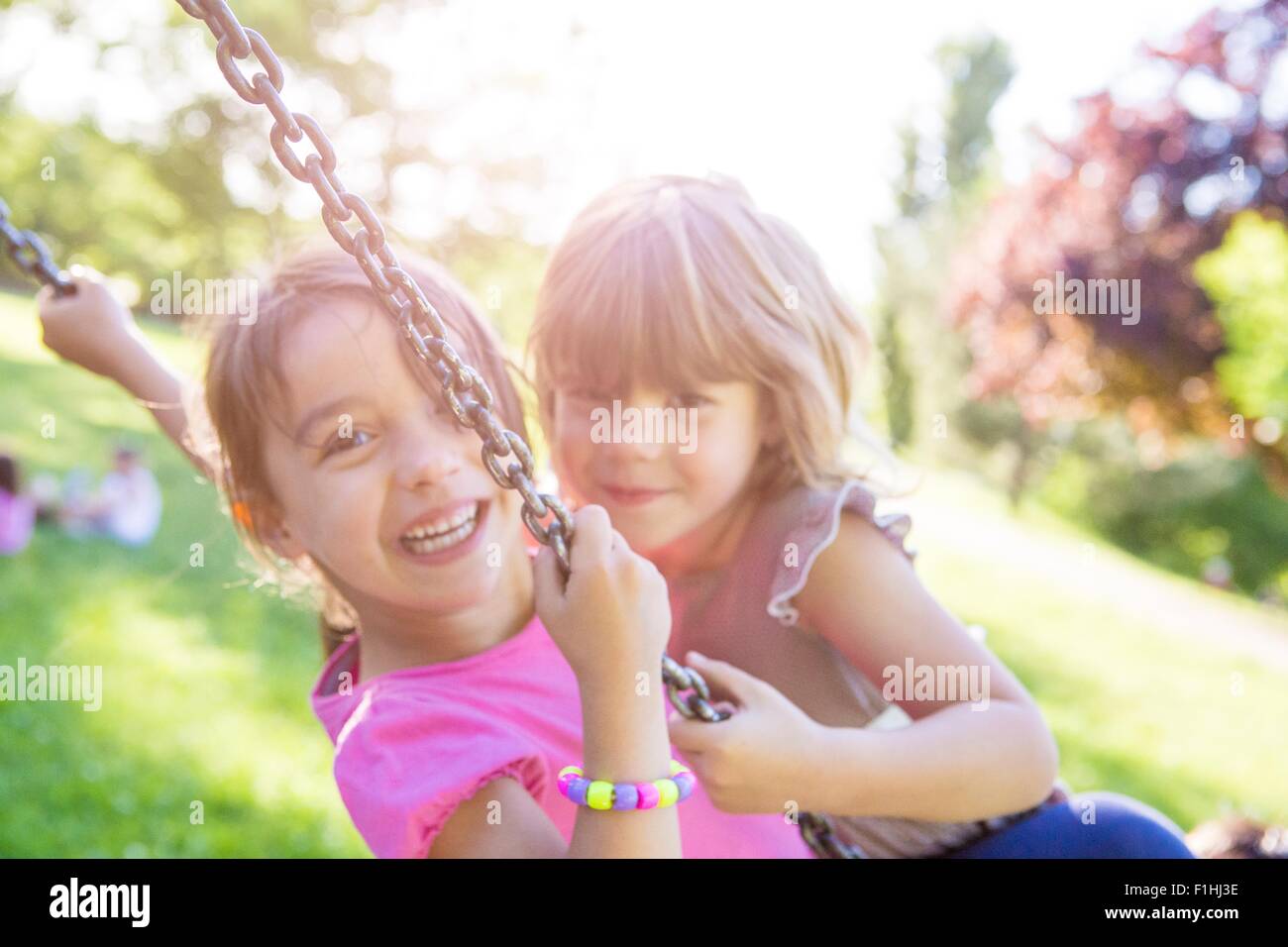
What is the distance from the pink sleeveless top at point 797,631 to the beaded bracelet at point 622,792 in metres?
0.51

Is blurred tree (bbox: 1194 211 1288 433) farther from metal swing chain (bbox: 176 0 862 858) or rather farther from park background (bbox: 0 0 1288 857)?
metal swing chain (bbox: 176 0 862 858)

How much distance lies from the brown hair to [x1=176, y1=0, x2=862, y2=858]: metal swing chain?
0.27 metres

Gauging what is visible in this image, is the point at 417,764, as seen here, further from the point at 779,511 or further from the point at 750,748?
the point at 779,511

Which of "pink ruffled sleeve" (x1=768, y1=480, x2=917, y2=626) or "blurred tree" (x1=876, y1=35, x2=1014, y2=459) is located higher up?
"blurred tree" (x1=876, y1=35, x2=1014, y2=459)

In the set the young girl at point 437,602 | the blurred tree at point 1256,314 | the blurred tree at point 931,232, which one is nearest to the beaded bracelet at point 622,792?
the young girl at point 437,602

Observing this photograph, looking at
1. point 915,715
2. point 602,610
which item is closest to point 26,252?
point 602,610

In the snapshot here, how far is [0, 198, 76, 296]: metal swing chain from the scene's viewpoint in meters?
1.73

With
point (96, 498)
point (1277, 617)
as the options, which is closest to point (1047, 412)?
point (1277, 617)

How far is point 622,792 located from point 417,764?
11.2 inches

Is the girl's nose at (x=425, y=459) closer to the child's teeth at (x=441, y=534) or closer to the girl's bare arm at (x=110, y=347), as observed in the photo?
the child's teeth at (x=441, y=534)

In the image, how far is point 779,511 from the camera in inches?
74.3

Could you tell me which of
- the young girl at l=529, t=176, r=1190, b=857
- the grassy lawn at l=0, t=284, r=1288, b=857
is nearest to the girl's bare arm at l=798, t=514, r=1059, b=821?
the young girl at l=529, t=176, r=1190, b=857
